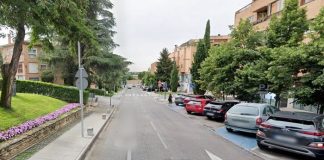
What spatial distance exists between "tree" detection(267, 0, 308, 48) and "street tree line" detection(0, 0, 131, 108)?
33.3ft

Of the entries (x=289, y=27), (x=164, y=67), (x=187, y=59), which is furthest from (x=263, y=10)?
(x=164, y=67)

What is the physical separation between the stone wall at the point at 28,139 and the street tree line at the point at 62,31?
216 centimetres

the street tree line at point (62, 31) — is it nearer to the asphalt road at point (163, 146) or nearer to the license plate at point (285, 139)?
the asphalt road at point (163, 146)

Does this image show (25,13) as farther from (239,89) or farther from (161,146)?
(239,89)

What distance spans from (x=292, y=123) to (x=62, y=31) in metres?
9.39

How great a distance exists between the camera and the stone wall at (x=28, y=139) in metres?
7.12

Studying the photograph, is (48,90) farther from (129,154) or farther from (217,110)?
(129,154)

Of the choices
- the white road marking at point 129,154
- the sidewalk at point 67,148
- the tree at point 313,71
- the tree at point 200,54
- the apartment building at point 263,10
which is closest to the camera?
the sidewalk at point 67,148

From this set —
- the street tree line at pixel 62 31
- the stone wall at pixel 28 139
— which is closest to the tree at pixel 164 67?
the street tree line at pixel 62 31

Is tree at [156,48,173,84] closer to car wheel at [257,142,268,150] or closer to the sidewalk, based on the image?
the sidewalk

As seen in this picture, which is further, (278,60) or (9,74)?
(278,60)

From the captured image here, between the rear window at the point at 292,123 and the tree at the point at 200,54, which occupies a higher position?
the tree at the point at 200,54

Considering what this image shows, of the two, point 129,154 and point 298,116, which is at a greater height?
point 298,116

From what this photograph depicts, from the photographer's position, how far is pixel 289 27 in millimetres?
14664
